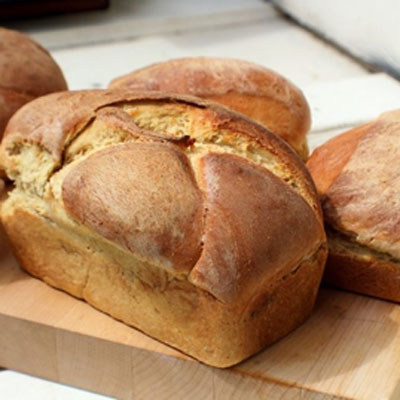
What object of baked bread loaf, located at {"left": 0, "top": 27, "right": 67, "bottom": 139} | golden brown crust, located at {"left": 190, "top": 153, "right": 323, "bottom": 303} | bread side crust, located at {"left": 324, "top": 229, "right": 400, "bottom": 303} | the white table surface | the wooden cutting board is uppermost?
golden brown crust, located at {"left": 190, "top": 153, "right": 323, "bottom": 303}

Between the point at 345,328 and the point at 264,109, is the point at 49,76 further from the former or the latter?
the point at 345,328

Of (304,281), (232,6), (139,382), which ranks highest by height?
(304,281)

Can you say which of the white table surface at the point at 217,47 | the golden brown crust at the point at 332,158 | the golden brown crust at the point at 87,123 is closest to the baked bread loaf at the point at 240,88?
the golden brown crust at the point at 332,158

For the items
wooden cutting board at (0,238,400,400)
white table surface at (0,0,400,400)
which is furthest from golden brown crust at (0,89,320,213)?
white table surface at (0,0,400,400)

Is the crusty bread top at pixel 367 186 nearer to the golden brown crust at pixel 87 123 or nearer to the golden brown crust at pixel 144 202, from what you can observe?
the golden brown crust at pixel 87 123

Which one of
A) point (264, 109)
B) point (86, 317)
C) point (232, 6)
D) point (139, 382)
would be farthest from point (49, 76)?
point (232, 6)

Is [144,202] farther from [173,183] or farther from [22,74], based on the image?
[22,74]

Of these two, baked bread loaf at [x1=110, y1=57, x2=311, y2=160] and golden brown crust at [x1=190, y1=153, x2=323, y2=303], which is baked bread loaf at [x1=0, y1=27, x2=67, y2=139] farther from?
golden brown crust at [x1=190, y1=153, x2=323, y2=303]
